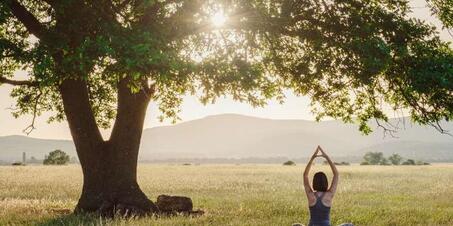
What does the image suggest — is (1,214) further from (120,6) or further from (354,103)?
(354,103)

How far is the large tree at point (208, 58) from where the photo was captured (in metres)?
15.9

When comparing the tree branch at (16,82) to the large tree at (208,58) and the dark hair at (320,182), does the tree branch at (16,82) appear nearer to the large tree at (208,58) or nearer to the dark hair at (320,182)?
the large tree at (208,58)

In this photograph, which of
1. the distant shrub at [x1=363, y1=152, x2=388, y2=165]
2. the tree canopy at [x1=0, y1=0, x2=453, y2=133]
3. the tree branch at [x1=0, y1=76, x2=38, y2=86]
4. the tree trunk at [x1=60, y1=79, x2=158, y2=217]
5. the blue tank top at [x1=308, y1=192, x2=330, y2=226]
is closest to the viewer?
the blue tank top at [x1=308, y1=192, x2=330, y2=226]

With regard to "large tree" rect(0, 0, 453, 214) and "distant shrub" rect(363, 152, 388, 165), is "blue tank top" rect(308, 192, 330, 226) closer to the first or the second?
"large tree" rect(0, 0, 453, 214)

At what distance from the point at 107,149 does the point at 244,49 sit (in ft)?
20.7

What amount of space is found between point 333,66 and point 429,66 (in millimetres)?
2864

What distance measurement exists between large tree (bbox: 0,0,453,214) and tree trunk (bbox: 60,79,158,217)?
35 mm

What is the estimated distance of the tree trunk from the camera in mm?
21500

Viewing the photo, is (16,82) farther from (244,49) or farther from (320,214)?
(320,214)

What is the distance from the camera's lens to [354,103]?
2344cm

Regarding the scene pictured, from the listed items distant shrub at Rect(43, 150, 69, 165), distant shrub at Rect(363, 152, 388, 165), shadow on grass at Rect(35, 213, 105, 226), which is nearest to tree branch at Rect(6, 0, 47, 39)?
shadow on grass at Rect(35, 213, 105, 226)

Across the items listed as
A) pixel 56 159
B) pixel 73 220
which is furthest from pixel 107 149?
pixel 56 159

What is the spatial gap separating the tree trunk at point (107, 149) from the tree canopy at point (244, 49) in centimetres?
135

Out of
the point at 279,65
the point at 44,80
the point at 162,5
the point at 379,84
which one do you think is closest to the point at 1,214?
the point at 44,80
